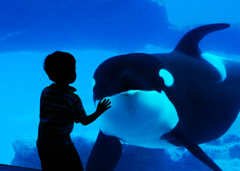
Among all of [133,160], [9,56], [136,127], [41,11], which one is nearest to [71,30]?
[41,11]

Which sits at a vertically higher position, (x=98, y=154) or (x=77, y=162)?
(x=77, y=162)

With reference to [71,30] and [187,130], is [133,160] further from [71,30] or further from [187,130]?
[71,30]

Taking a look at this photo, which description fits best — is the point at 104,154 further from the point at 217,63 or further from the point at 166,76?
the point at 217,63

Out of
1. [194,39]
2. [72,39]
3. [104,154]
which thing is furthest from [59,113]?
[72,39]

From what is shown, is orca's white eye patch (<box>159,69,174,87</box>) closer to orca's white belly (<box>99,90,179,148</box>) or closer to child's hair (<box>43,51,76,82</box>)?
orca's white belly (<box>99,90,179,148</box>)

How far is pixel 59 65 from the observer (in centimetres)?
159

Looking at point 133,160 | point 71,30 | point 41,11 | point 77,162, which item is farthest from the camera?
point 71,30

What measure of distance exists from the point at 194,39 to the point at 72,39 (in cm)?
709

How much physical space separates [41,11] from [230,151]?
773 centimetres

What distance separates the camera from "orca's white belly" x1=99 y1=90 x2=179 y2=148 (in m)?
1.96

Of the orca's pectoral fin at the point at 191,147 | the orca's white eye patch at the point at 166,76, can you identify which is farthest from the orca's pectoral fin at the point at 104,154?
the orca's white eye patch at the point at 166,76

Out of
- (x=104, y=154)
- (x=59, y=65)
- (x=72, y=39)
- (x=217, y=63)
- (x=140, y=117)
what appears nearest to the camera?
(x=59, y=65)

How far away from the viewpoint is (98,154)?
9.64 feet

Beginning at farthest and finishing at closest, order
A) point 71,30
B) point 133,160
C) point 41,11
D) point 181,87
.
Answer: point 71,30
point 41,11
point 133,160
point 181,87
